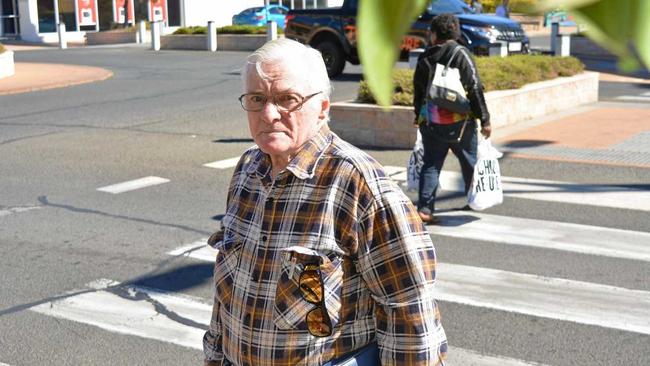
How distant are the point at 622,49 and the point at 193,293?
6.60m

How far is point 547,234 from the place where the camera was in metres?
8.38

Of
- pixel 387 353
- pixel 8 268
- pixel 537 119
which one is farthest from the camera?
pixel 537 119

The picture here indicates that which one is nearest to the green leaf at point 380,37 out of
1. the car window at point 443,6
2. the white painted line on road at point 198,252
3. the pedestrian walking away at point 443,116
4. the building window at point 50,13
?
the car window at point 443,6

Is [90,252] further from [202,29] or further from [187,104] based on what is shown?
[202,29]

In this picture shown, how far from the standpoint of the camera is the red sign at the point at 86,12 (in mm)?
45094

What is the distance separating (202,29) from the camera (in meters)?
37.4

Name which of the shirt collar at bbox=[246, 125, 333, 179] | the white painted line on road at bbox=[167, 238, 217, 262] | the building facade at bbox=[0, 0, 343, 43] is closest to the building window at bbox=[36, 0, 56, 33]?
the building facade at bbox=[0, 0, 343, 43]

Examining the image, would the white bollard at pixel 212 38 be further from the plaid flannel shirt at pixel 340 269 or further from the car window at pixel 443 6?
the plaid flannel shirt at pixel 340 269

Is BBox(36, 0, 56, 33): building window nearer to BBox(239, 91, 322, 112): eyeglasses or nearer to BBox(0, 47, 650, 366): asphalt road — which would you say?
BBox(0, 47, 650, 366): asphalt road

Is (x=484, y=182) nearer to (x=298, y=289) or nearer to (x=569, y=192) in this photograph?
(x=569, y=192)

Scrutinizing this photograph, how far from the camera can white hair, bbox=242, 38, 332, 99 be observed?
2.99 m

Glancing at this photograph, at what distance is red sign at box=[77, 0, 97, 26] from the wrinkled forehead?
4406 cm

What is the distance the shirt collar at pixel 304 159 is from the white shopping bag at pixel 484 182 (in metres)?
5.68

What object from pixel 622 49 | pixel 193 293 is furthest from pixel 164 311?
pixel 622 49
